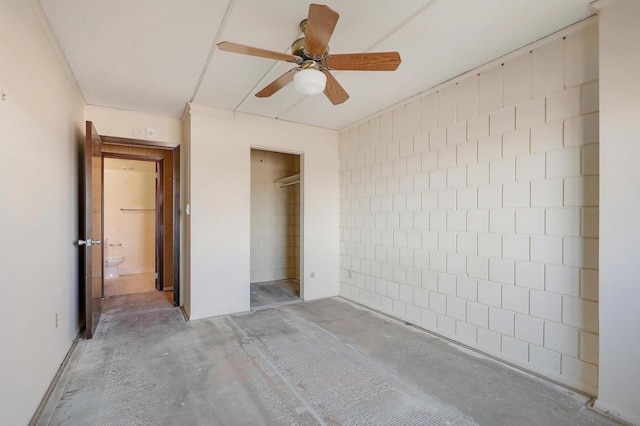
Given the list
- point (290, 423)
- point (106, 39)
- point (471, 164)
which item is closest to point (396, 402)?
Answer: point (290, 423)

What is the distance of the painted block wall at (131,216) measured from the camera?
6.15 meters

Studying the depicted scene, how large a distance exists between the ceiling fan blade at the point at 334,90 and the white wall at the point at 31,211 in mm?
1784

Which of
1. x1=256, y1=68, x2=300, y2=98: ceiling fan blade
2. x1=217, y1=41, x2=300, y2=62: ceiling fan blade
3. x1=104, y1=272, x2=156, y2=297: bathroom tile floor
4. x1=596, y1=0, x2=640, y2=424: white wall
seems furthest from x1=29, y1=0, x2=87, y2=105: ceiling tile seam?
x1=596, y1=0, x2=640, y2=424: white wall

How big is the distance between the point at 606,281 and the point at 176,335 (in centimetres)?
358

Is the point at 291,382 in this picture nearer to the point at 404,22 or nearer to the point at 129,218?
the point at 404,22

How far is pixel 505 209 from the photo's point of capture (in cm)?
254

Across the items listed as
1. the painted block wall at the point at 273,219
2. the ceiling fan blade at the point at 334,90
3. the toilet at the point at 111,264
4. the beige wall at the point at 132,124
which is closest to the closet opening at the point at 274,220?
the painted block wall at the point at 273,219

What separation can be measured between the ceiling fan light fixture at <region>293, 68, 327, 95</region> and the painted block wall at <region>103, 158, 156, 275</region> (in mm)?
5211

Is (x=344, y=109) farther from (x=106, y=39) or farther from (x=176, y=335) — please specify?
(x=176, y=335)

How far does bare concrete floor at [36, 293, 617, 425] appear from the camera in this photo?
185 cm

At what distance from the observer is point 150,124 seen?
3814 mm

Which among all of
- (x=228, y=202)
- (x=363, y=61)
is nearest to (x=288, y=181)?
(x=228, y=202)

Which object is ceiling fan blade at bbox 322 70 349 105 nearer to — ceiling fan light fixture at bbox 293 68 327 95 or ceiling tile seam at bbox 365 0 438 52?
ceiling fan light fixture at bbox 293 68 327 95

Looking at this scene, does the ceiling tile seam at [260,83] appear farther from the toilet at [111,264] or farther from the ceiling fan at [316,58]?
the toilet at [111,264]
